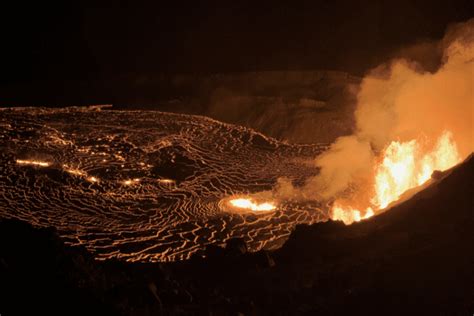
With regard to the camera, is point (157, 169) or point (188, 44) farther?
point (188, 44)

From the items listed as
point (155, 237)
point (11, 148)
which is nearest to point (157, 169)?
point (155, 237)

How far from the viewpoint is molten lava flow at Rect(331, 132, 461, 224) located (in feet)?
25.5

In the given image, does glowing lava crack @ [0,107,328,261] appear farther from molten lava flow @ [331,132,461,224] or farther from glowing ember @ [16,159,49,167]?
molten lava flow @ [331,132,461,224]

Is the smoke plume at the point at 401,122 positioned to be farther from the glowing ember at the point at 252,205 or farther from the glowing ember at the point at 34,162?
the glowing ember at the point at 34,162

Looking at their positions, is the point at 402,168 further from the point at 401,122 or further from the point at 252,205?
the point at 252,205

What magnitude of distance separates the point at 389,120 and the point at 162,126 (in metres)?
6.68

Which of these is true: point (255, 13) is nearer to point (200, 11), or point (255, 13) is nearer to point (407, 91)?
point (200, 11)

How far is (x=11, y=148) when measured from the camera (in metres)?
13.0

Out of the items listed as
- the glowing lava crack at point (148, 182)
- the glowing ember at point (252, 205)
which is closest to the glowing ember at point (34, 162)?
the glowing lava crack at point (148, 182)

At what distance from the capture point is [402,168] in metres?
8.31

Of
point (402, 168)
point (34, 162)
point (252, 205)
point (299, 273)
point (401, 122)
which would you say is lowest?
point (299, 273)

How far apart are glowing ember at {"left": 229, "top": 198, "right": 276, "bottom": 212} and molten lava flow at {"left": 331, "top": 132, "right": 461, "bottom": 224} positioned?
137 cm

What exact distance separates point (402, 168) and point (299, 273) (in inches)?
136

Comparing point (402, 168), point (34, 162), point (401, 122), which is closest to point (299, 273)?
point (402, 168)
